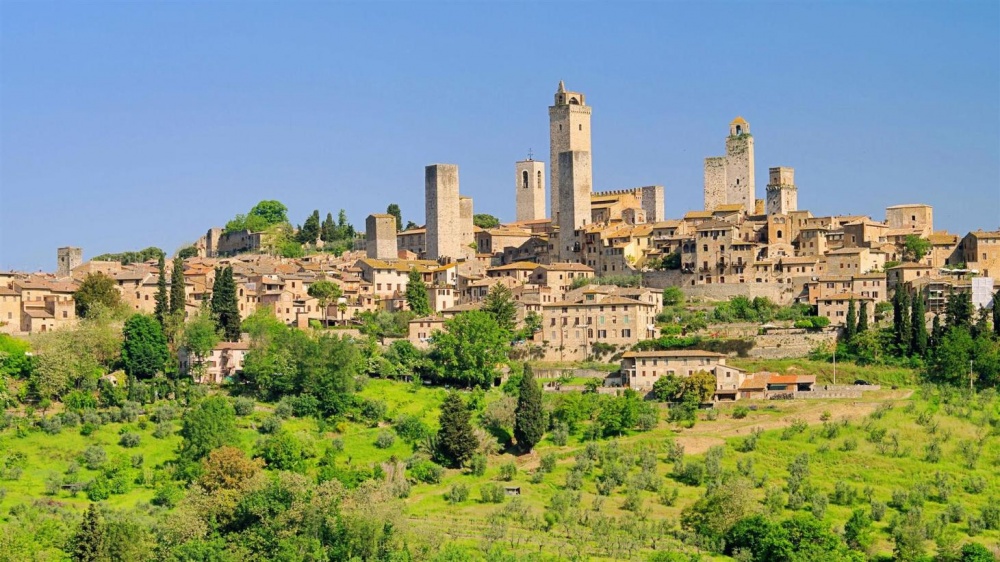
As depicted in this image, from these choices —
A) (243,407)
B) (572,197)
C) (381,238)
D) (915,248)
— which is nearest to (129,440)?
(243,407)

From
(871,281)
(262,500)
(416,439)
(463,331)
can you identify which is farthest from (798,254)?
(262,500)

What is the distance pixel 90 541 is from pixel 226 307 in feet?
Answer: 70.0

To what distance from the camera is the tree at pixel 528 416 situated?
64.5 meters

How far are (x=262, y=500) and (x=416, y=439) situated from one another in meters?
10.1

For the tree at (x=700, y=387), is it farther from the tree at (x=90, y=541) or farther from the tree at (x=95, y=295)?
the tree at (x=95, y=295)

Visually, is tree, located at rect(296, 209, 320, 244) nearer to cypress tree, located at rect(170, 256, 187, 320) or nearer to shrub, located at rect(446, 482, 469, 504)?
cypress tree, located at rect(170, 256, 187, 320)

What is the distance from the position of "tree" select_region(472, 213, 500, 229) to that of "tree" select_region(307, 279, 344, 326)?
22828 millimetres

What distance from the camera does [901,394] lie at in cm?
6775

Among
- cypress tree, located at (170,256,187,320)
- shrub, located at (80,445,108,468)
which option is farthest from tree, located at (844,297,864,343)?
shrub, located at (80,445,108,468)

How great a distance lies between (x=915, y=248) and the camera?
81375 millimetres

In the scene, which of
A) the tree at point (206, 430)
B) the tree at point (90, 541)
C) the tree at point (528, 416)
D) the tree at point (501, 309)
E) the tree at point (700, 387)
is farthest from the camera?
the tree at point (501, 309)

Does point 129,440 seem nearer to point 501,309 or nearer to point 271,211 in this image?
point 501,309

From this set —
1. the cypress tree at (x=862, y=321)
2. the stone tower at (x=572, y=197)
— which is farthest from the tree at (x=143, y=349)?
the cypress tree at (x=862, y=321)

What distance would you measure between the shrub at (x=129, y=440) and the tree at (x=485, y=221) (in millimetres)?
41400
